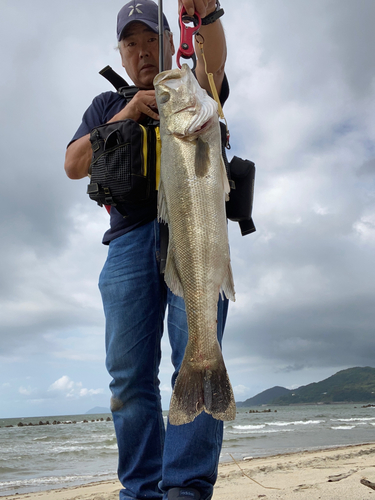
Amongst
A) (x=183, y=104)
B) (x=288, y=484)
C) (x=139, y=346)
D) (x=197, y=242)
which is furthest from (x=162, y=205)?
(x=288, y=484)

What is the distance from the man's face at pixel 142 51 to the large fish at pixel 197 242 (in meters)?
0.94

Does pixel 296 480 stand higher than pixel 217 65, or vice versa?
pixel 217 65

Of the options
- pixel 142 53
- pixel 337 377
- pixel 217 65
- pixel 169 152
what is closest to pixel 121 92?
pixel 142 53

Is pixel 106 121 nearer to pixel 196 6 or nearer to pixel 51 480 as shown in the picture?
pixel 196 6

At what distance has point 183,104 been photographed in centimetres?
215

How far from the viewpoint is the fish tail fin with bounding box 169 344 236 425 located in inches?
70.7

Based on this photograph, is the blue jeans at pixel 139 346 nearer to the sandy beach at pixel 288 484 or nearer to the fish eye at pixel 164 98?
the fish eye at pixel 164 98

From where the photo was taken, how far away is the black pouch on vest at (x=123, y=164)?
7.79 feet

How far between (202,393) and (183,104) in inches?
60.0

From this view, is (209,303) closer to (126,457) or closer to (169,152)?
(169,152)

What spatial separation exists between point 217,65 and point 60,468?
36.1 feet

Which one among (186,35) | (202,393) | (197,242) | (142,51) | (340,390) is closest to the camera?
(202,393)

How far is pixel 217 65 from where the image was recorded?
108 inches

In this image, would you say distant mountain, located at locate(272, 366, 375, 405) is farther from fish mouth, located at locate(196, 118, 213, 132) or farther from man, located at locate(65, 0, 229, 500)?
fish mouth, located at locate(196, 118, 213, 132)
